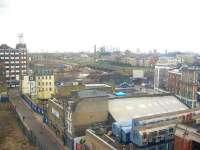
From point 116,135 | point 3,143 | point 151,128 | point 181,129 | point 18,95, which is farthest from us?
point 18,95

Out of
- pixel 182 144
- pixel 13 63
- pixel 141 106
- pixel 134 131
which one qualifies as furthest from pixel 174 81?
pixel 13 63

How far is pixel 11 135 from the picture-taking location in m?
36.7

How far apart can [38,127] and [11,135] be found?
4.08 metres

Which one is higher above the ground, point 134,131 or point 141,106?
point 141,106

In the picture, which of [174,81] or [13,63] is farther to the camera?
[13,63]

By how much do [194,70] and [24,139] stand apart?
88.9 feet

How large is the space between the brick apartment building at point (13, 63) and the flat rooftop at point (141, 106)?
40.9m

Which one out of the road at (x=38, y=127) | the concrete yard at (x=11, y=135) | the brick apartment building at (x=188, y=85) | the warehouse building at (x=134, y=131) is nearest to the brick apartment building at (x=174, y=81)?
the brick apartment building at (x=188, y=85)

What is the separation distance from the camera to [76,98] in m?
31.1

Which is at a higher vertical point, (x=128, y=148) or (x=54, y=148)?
(x=128, y=148)

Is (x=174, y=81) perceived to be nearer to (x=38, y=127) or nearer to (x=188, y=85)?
(x=188, y=85)

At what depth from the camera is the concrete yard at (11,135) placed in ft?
107

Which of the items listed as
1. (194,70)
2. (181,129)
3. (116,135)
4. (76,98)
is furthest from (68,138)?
(194,70)

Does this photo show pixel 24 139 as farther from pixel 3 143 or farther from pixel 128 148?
pixel 128 148
